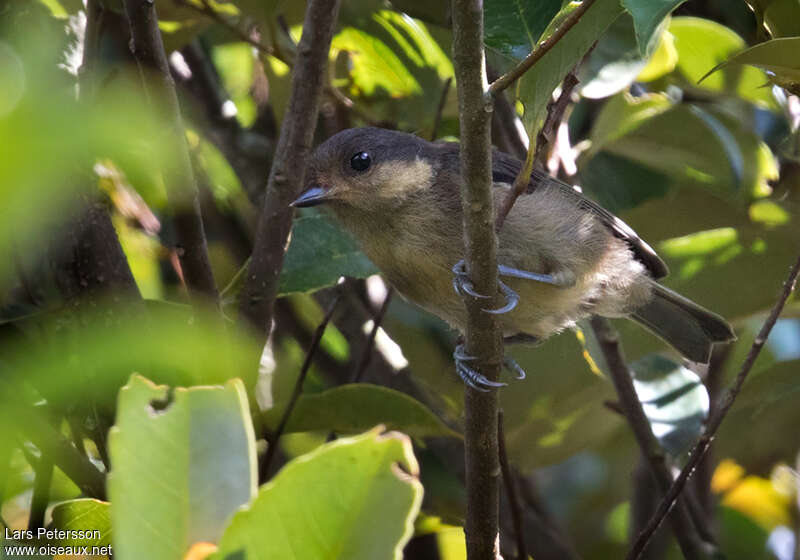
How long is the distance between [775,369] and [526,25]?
1.63m

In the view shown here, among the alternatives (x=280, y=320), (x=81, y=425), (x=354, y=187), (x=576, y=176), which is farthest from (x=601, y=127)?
(x=81, y=425)

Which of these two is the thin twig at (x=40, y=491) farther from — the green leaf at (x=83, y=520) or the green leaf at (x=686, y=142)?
the green leaf at (x=686, y=142)

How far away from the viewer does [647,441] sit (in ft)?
9.86

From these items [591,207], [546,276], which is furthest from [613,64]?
[546,276]

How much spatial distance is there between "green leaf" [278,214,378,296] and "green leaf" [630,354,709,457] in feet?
3.37

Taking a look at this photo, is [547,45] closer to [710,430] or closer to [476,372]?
[476,372]

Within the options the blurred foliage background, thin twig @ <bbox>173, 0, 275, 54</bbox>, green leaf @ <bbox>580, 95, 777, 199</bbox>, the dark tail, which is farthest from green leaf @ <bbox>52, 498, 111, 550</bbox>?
the dark tail

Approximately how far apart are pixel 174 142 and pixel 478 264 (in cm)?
80

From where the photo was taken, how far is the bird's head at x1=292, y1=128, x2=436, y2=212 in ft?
10.0

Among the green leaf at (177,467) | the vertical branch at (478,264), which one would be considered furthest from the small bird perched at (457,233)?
the green leaf at (177,467)

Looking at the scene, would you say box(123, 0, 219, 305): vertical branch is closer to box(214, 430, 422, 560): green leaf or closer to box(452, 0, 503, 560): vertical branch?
box(452, 0, 503, 560): vertical branch

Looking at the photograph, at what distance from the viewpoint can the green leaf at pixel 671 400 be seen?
3.27 meters

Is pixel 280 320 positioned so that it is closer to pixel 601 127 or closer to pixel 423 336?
pixel 423 336

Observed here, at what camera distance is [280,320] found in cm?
388
